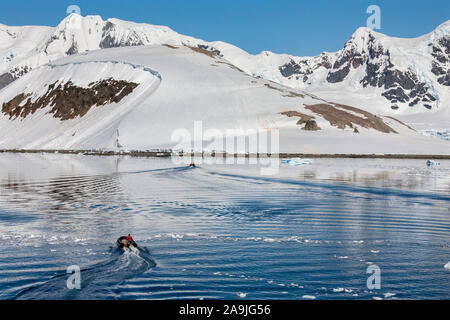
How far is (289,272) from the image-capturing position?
13.1 metres

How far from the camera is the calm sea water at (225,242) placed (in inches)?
466

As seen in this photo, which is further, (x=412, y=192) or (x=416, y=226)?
(x=412, y=192)

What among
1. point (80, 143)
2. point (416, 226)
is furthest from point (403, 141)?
point (416, 226)

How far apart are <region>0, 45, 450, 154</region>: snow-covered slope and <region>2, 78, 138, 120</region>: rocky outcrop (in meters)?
0.33

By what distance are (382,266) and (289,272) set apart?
9.21 feet

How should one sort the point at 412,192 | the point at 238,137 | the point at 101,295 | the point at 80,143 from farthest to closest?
the point at 80,143 → the point at 238,137 → the point at 412,192 → the point at 101,295

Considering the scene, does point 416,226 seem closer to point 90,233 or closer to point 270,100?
point 90,233
